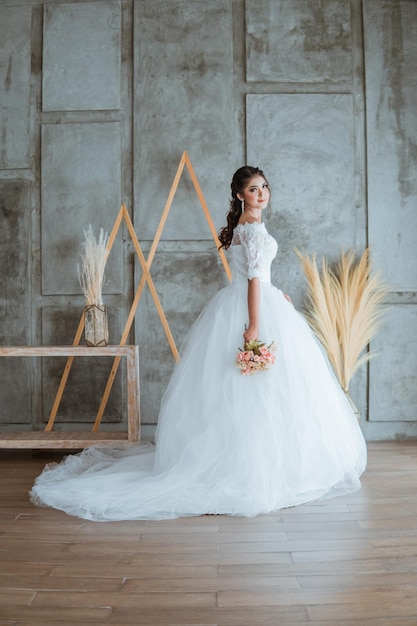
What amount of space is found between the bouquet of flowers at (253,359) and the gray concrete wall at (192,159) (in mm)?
1503

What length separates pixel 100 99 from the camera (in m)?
4.25

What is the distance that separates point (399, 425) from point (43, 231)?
3076 mm

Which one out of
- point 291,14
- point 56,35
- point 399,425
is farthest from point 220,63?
point 399,425

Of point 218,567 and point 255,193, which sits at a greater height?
point 255,193

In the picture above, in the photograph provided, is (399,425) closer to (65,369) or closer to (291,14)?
(65,369)

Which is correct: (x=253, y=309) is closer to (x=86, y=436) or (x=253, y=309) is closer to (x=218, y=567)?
(x=218, y=567)

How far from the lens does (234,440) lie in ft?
8.64

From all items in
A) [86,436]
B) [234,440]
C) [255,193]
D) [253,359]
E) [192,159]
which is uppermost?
[192,159]

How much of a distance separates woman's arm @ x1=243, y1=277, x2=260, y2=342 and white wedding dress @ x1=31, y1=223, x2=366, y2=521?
6cm

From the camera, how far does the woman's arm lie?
2805 millimetres

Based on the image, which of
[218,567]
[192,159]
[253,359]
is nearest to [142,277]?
[192,159]

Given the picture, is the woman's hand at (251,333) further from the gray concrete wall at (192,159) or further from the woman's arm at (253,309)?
the gray concrete wall at (192,159)

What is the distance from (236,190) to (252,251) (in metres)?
0.45

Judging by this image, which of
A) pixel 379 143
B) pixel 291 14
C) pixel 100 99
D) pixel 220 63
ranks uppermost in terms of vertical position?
pixel 291 14
